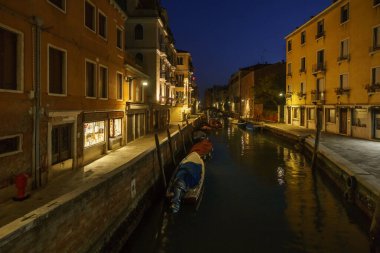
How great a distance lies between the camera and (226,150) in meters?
31.6

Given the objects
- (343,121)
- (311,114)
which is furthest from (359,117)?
(311,114)

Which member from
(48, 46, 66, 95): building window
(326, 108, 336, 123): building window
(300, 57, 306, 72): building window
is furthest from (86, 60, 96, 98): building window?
(300, 57, 306, 72): building window

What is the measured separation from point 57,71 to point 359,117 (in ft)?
78.5

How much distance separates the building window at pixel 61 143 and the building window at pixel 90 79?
2.77 metres

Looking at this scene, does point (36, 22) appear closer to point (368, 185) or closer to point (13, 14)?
point (13, 14)

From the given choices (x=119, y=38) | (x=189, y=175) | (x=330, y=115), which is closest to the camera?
(x=189, y=175)

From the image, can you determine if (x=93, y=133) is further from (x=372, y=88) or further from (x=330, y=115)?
(x=330, y=115)

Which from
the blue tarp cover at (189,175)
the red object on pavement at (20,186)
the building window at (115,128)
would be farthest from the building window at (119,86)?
the red object on pavement at (20,186)

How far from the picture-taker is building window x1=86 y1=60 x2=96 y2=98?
16.0 meters

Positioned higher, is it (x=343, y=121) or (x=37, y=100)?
(x=37, y=100)

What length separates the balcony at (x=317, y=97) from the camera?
112 feet

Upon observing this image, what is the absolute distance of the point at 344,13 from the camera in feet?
98.1

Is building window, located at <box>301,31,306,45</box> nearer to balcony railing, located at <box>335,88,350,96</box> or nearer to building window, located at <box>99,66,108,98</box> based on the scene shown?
balcony railing, located at <box>335,88,350,96</box>

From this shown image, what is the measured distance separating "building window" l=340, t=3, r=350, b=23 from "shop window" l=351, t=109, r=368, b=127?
8276mm
